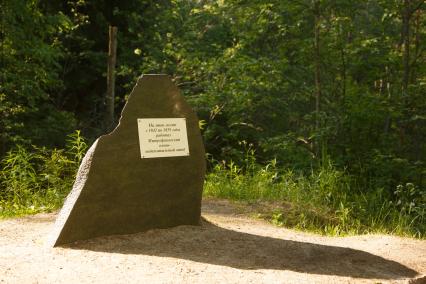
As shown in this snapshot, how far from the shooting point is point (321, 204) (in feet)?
29.4

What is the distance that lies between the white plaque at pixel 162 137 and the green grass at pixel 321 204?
1.90 metres

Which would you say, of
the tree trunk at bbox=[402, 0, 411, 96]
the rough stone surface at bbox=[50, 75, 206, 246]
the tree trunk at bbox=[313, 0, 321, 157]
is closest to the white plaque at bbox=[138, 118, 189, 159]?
the rough stone surface at bbox=[50, 75, 206, 246]

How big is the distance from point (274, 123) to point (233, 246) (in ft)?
27.4

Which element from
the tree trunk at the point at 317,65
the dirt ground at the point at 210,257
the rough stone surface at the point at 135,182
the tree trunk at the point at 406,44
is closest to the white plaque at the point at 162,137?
the rough stone surface at the point at 135,182

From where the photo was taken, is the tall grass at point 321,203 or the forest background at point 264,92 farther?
the forest background at point 264,92

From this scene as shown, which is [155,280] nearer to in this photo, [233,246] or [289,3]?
[233,246]

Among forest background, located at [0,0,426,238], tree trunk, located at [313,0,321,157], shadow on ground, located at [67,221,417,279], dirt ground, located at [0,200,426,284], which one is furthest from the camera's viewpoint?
tree trunk, located at [313,0,321,157]

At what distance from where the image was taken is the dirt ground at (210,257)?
4773 mm

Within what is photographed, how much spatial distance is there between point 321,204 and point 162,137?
3471 mm

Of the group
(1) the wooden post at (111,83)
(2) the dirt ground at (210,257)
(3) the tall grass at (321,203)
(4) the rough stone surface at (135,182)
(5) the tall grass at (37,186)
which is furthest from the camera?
(1) the wooden post at (111,83)

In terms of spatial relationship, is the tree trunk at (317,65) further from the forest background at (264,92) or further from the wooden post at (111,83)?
the wooden post at (111,83)

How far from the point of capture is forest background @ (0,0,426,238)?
9555mm

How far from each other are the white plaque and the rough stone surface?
2.0 inches

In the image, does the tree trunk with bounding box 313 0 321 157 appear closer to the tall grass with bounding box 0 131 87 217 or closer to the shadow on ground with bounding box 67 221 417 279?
the tall grass with bounding box 0 131 87 217
